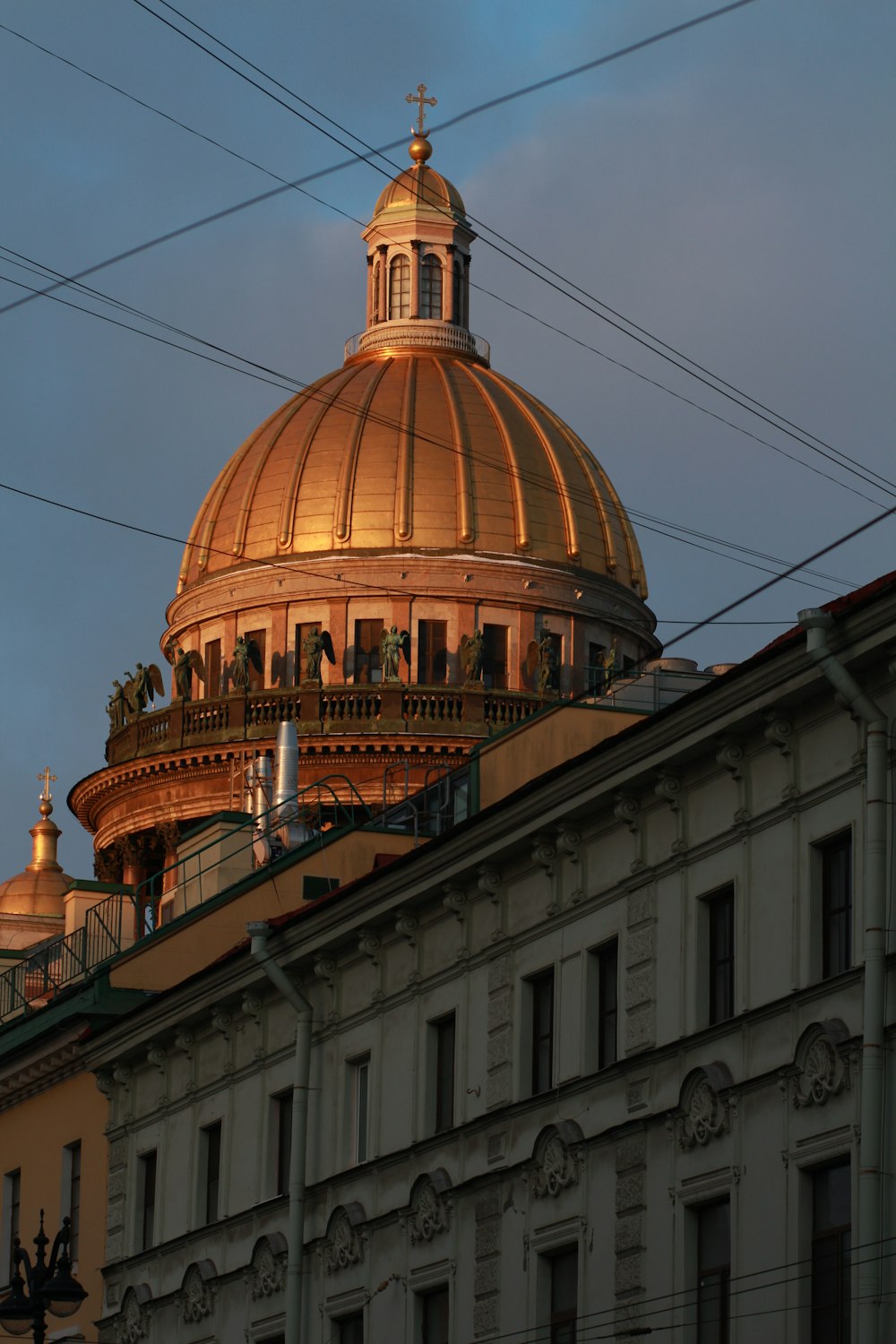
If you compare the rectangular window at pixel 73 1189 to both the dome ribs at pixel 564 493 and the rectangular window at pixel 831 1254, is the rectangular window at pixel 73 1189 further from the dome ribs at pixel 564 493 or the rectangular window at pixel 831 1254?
the dome ribs at pixel 564 493

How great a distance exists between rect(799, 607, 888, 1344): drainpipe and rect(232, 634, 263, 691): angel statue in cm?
4793

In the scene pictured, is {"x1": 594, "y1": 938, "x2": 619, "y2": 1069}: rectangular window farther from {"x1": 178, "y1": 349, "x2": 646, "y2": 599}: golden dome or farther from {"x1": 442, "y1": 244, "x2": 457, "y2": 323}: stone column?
{"x1": 442, "y1": 244, "x2": 457, "y2": 323}: stone column

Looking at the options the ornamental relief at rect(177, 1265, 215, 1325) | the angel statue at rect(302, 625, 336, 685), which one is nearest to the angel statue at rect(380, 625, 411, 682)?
the angel statue at rect(302, 625, 336, 685)

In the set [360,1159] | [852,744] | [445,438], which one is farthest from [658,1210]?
[445,438]

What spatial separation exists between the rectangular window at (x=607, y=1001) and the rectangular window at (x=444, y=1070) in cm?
247

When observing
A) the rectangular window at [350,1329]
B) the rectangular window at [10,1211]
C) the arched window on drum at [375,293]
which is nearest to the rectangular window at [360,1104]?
the rectangular window at [350,1329]

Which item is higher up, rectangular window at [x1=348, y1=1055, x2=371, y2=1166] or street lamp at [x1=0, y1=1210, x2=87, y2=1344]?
rectangular window at [x1=348, y1=1055, x2=371, y2=1166]

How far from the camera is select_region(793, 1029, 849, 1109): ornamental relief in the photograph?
24.4 meters

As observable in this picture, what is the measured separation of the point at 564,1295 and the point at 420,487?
151 ft

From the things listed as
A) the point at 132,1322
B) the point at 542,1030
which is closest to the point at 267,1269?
the point at 132,1322

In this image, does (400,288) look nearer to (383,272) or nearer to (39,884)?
(383,272)

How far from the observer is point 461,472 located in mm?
73312

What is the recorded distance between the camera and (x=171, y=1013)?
36.1m

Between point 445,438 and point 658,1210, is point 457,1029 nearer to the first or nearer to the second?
point 658,1210
